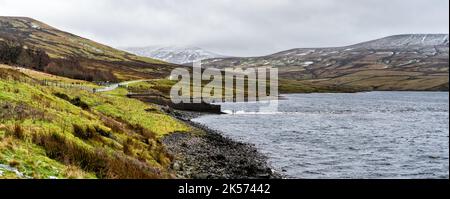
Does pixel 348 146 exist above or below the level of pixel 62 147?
below

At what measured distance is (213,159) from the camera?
1348 inches

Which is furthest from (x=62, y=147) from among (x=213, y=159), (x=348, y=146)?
(x=348, y=146)

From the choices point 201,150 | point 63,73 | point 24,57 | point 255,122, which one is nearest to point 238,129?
point 255,122

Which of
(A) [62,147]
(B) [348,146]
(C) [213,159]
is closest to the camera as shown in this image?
(A) [62,147]

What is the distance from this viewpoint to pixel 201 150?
38250 millimetres

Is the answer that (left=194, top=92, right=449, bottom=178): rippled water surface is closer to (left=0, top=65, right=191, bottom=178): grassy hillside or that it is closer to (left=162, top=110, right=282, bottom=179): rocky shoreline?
(left=162, top=110, right=282, bottom=179): rocky shoreline

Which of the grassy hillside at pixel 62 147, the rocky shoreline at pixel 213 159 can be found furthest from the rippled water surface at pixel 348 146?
the grassy hillside at pixel 62 147

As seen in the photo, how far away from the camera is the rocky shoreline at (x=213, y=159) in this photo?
28661 millimetres

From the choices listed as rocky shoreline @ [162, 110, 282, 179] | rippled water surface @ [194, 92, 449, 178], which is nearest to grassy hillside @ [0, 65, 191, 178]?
rocky shoreline @ [162, 110, 282, 179]

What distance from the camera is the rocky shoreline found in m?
28.7

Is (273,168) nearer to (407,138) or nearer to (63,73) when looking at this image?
(407,138)

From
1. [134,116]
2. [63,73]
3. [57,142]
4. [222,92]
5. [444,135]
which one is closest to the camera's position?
[57,142]

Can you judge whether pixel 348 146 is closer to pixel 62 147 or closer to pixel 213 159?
pixel 213 159
